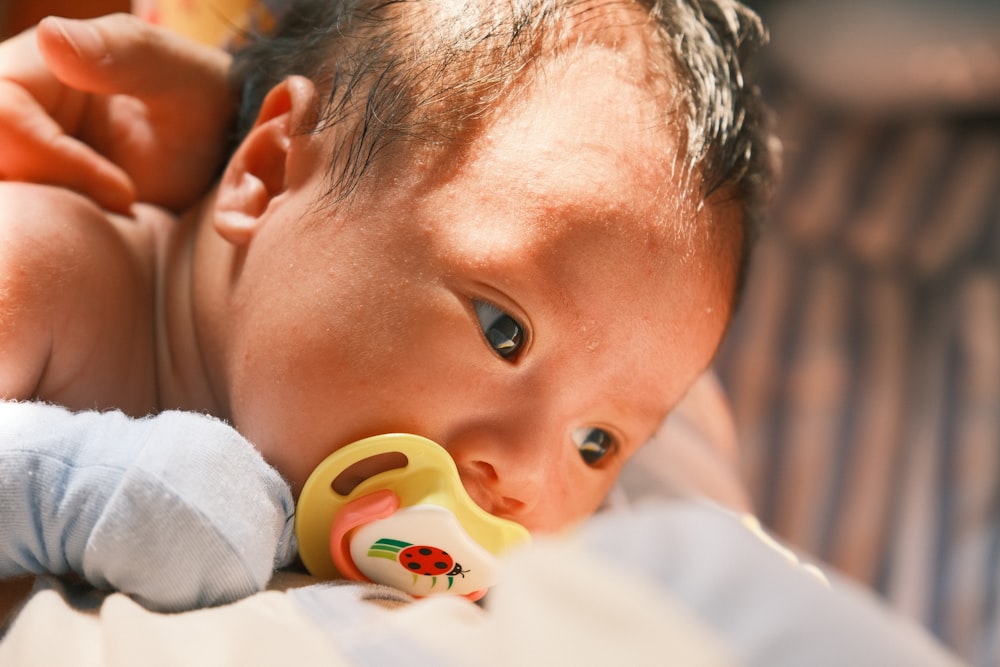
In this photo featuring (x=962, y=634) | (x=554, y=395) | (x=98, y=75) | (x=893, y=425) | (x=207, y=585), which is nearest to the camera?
(x=207, y=585)

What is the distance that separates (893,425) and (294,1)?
3.32 feet

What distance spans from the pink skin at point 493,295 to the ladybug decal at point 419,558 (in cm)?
5

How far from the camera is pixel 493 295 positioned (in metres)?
0.75

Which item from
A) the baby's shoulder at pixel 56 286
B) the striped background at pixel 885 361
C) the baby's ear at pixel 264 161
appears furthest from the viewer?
the striped background at pixel 885 361

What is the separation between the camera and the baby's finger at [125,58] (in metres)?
0.86

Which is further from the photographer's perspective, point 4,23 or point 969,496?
point 969,496

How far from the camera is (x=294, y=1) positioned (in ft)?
3.44

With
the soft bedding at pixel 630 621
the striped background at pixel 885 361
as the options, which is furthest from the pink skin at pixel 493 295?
the striped background at pixel 885 361

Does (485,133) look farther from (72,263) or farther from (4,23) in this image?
(4,23)

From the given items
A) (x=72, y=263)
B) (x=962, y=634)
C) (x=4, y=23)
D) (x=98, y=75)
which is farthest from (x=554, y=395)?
(x=962, y=634)

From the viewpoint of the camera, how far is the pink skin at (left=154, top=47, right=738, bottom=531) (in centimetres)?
74

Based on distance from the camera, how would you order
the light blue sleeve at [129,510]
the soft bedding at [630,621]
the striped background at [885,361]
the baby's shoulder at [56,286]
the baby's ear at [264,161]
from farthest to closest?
the striped background at [885,361], the baby's ear at [264,161], the baby's shoulder at [56,286], the light blue sleeve at [129,510], the soft bedding at [630,621]

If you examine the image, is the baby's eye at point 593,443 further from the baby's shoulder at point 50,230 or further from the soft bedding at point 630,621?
the baby's shoulder at point 50,230

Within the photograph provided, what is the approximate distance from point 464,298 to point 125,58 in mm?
409
